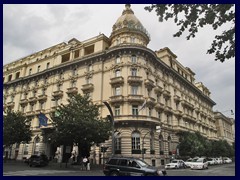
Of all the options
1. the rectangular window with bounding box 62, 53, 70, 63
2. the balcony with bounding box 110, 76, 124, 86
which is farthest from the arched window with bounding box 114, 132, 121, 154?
the rectangular window with bounding box 62, 53, 70, 63

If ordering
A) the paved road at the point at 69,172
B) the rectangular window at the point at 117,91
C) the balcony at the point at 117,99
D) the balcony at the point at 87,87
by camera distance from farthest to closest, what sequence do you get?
the balcony at the point at 87,87, the rectangular window at the point at 117,91, the balcony at the point at 117,99, the paved road at the point at 69,172

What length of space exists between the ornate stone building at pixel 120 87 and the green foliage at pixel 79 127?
16.6 feet

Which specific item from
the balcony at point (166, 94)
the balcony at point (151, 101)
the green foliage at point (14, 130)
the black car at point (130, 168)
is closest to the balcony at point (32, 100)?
the green foliage at point (14, 130)

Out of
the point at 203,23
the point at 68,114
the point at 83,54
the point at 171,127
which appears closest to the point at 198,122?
the point at 171,127

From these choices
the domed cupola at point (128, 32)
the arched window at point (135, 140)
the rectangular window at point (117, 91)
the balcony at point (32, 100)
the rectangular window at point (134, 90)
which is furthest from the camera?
the balcony at point (32, 100)

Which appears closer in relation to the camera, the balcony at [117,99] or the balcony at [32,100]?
the balcony at [117,99]

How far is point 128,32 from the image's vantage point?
3522cm

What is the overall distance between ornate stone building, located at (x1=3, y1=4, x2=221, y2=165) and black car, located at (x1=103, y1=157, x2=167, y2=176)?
12.5m

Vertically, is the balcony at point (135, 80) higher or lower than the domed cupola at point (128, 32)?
lower

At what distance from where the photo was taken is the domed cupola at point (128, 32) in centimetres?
3519

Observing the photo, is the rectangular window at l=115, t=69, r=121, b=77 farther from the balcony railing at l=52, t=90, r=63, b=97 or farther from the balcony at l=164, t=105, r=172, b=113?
the balcony railing at l=52, t=90, r=63, b=97

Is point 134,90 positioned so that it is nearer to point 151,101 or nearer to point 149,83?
point 149,83

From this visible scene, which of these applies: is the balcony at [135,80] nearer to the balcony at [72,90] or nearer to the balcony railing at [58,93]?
the balcony at [72,90]

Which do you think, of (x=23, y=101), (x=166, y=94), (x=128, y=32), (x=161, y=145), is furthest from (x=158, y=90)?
(x=23, y=101)
